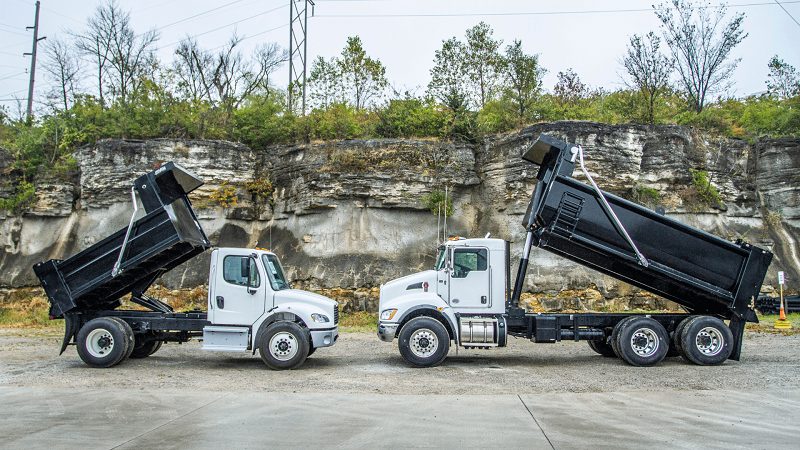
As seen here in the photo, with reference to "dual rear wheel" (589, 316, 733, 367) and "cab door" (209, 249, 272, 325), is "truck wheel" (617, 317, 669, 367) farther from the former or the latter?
"cab door" (209, 249, 272, 325)

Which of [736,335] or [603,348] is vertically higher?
[736,335]

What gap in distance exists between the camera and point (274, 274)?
11383mm

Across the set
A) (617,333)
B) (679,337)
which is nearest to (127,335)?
(617,333)

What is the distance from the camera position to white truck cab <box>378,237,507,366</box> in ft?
36.0

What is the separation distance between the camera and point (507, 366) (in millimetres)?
11492

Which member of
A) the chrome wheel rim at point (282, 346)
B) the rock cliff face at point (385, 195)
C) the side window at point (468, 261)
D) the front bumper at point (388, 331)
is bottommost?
the chrome wheel rim at point (282, 346)

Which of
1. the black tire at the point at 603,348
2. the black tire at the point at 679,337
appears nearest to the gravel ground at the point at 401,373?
the black tire at the point at 603,348

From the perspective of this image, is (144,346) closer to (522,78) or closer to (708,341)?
(708,341)

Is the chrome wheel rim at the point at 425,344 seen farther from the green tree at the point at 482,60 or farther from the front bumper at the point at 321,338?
the green tree at the point at 482,60

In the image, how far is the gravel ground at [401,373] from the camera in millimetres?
9172

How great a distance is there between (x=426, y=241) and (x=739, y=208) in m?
14.0

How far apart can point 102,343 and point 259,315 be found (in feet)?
11.4

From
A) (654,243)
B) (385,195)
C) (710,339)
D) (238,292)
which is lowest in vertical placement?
(710,339)

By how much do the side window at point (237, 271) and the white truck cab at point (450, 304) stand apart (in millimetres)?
2822
